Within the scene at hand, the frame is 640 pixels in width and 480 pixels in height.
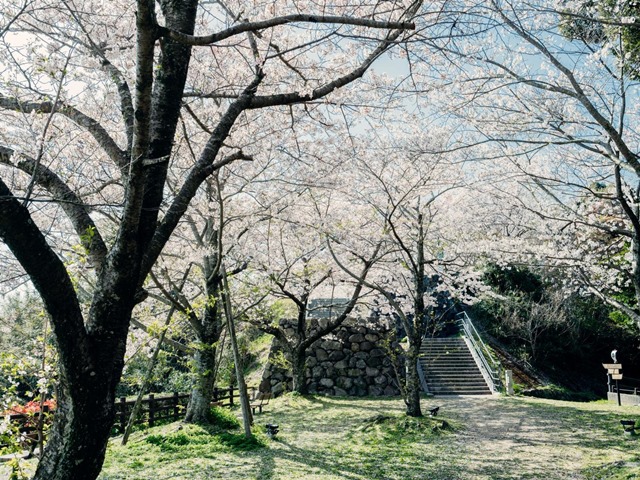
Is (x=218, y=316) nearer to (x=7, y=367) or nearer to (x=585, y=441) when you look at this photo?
(x=7, y=367)

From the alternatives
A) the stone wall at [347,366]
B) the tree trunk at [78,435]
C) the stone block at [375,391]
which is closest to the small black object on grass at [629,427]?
the stone wall at [347,366]

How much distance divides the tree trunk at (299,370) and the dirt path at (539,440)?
4.13m

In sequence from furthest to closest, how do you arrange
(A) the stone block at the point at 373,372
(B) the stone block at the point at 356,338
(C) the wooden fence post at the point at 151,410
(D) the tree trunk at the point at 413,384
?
(B) the stone block at the point at 356,338
(A) the stone block at the point at 373,372
(C) the wooden fence post at the point at 151,410
(D) the tree trunk at the point at 413,384

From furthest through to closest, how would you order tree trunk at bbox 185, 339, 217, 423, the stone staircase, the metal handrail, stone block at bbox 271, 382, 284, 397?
stone block at bbox 271, 382, 284, 397, the metal handrail, the stone staircase, tree trunk at bbox 185, 339, 217, 423

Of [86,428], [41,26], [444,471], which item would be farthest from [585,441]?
[41,26]

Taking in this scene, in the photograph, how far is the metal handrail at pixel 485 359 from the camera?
15555 millimetres

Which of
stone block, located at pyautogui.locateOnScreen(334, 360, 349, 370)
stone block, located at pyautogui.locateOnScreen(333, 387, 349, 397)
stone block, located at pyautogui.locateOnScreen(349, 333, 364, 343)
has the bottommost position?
Answer: stone block, located at pyautogui.locateOnScreen(333, 387, 349, 397)

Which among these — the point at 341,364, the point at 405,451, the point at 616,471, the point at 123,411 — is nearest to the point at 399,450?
the point at 405,451

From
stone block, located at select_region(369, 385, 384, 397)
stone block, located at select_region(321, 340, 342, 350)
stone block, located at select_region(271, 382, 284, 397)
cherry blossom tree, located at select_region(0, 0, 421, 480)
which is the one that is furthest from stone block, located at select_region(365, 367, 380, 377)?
cherry blossom tree, located at select_region(0, 0, 421, 480)

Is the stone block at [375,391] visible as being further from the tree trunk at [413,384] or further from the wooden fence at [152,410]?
the wooden fence at [152,410]

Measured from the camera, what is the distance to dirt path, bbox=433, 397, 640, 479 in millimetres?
6465

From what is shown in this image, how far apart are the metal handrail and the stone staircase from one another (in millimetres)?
211

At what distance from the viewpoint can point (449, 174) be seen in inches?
439

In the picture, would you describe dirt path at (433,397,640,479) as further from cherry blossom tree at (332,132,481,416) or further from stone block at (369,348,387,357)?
stone block at (369,348,387,357)
